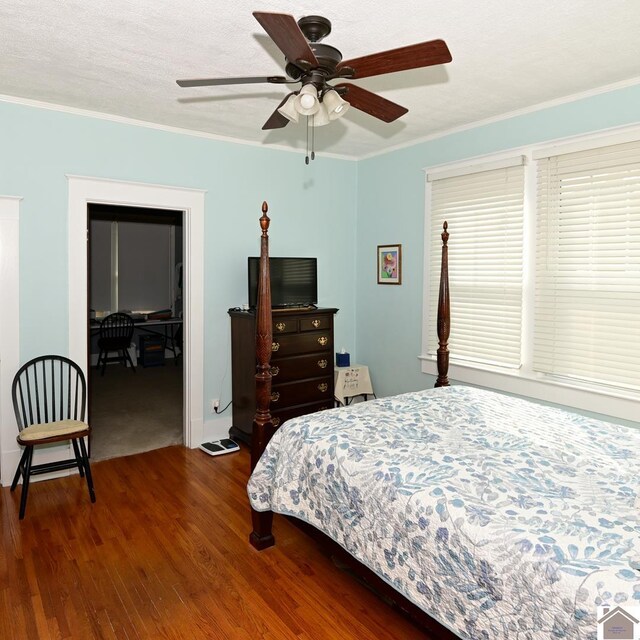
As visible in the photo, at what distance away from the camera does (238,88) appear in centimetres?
316

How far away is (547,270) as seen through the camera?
138 inches

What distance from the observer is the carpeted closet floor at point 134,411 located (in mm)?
4342

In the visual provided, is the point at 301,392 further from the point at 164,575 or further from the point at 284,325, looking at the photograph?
the point at 164,575

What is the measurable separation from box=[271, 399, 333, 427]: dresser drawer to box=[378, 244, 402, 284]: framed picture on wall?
1.26 metres

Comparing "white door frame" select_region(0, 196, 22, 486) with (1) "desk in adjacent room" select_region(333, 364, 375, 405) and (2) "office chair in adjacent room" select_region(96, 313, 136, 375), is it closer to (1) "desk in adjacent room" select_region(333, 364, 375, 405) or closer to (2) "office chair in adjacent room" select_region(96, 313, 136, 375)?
(1) "desk in adjacent room" select_region(333, 364, 375, 405)

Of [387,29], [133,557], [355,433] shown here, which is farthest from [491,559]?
[387,29]

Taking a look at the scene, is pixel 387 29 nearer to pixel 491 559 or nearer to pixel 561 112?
pixel 561 112

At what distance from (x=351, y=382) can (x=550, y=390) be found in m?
1.80

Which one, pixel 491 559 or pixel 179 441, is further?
pixel 179 441

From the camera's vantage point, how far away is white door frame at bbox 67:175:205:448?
12.0ft

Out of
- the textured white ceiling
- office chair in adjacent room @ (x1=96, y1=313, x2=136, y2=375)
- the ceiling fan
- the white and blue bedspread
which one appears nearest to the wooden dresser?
the white and blue bedspread

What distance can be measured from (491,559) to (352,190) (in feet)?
13.3

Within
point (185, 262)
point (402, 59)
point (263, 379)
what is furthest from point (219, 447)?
point (402, 59)

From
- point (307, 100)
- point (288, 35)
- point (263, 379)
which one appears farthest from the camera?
point (263, 379)
